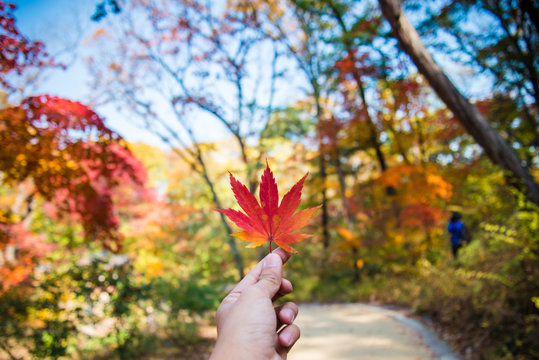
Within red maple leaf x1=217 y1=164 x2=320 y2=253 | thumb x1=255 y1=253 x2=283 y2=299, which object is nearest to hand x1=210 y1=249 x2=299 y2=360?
thumb x1=255 y1=253 x2=283 y2=299

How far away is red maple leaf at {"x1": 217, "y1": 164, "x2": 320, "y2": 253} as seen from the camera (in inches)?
37.8

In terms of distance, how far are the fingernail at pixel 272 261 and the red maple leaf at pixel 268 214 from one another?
3.5 inches

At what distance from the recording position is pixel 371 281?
8.54 metres

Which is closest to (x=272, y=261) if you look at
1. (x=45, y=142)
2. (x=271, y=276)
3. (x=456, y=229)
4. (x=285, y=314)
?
(x=271, y=276)

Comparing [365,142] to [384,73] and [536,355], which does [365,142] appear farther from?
[536,355]

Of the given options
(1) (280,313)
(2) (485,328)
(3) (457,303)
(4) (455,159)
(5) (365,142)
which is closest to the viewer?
(1) (280,313)

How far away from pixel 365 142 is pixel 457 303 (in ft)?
19.3

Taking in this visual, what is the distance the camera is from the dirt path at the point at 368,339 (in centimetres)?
382

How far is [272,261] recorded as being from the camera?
1.05m

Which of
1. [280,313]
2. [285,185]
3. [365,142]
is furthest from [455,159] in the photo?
[280,313]

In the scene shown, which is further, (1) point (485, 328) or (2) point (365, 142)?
(2) point (365, 142)

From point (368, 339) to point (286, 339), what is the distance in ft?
13.6

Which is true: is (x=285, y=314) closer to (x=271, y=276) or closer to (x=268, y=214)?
(x=271, y=276)

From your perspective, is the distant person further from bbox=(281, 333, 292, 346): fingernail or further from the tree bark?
bbox=(281, 333, 292, 346): fingernail
